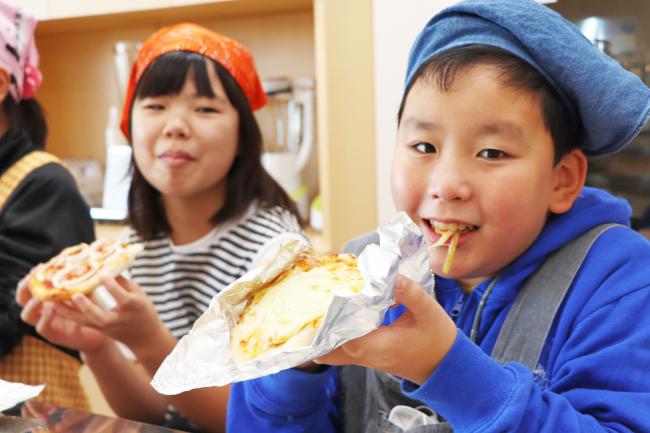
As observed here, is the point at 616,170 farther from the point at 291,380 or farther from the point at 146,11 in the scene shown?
the point at 146,11

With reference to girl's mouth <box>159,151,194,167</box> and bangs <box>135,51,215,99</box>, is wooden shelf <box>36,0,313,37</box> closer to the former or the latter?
bangs <box>135,51,215,99</box>

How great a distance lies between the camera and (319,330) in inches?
20.7

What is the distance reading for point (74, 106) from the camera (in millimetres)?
2676

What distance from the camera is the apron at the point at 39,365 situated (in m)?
1.31

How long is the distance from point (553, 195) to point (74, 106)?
2287mm

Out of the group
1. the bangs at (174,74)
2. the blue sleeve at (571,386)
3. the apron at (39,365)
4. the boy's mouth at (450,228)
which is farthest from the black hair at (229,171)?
the blue sleeve at (571,386)

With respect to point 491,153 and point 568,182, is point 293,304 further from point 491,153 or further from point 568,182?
point 568,182

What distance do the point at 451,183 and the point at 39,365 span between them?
973 millimetres

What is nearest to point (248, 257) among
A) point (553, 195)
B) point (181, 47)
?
point (181, 47)

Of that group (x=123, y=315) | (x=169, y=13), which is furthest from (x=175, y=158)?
(x=169, y=13)

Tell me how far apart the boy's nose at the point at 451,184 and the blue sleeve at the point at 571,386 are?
0.16 meters

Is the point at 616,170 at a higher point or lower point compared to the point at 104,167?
higher

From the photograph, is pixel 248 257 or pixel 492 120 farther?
pixel 248 257

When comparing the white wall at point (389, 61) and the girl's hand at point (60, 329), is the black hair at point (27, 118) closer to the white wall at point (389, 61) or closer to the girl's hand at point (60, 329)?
the girl's hand at point (60, 329)
